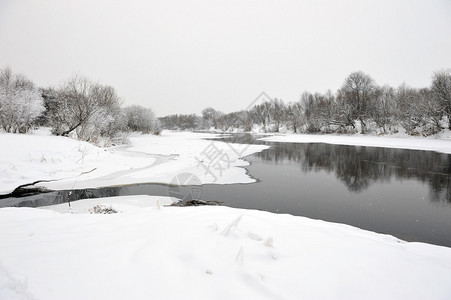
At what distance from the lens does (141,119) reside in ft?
140

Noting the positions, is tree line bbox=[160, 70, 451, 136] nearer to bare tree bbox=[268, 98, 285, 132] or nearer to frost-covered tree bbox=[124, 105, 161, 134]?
bare tree bbox=[268, 98, 285, 132]

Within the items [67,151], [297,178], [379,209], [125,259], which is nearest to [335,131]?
[297,178]

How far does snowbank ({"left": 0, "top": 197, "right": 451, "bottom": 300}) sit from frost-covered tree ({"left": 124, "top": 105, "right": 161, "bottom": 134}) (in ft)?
136

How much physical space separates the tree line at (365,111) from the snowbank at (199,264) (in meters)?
36.1

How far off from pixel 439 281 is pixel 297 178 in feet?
28.8

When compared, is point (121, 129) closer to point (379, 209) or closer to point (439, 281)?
point (379, 209)

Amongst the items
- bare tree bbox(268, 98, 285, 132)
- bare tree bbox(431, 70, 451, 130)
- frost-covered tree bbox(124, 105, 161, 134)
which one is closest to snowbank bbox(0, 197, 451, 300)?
bare tree bbox(431, 70, 451, 130)

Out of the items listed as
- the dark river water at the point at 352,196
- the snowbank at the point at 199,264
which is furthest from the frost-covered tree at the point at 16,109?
the snowbank at the point at 199,264

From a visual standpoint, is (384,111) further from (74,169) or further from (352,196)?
(74,169)

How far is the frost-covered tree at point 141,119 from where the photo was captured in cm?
4156

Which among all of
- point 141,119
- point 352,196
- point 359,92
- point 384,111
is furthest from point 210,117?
point 352,196

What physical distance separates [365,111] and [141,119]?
45.3 meters

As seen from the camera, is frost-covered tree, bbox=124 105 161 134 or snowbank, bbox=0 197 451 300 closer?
snowbank, bbox=0 197 451 300

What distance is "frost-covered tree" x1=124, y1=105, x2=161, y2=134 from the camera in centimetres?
4156
